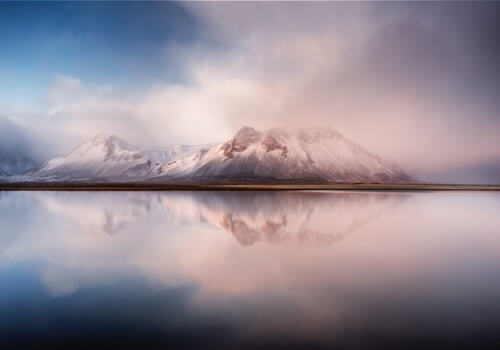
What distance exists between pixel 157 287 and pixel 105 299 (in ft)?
5.30

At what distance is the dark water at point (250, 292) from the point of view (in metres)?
6.71

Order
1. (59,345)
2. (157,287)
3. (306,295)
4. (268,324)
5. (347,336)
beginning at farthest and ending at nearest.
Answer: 1. (157,287)
2. (306,295)
3. (268,324)
4. (347,336)
5. (59,345)

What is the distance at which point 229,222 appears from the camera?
82.4ft

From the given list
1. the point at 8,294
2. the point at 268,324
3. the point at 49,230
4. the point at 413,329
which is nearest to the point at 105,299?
the point at 8,294

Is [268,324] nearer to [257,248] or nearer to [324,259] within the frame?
[324,259]

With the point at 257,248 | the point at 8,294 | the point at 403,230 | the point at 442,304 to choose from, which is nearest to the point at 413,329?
the point at 442,304

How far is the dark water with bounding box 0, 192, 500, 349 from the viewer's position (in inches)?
264

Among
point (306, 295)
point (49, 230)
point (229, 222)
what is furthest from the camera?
point (229, 222)

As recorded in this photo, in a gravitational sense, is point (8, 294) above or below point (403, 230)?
below

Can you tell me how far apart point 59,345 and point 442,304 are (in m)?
9.31

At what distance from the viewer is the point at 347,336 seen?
266 inches

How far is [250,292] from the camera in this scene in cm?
952

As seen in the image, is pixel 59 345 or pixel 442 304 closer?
pixel 59 345

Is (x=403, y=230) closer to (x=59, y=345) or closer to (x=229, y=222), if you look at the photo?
(x=229, y=222)
